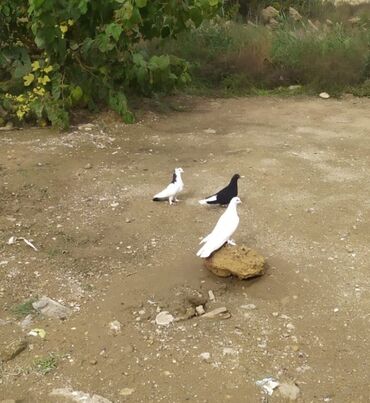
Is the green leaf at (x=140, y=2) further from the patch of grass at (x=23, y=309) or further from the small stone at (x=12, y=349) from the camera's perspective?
the small stone at (x=12, y=349)

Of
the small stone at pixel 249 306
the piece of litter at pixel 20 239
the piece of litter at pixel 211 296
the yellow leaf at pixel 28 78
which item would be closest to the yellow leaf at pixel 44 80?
the yellow leaf at pixel 28 78

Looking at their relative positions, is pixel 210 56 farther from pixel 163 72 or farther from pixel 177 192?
pixel 177 192

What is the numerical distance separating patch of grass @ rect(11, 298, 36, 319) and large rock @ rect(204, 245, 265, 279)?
1.24 metres

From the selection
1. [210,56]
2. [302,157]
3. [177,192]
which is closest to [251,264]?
[177,192]

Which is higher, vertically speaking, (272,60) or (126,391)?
(272,60)

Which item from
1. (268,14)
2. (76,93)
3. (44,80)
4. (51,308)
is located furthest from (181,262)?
(268,14)

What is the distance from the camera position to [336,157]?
21.6ft

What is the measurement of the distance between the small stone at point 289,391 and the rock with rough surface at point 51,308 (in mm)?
1460

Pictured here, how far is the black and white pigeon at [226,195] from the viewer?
508 cm

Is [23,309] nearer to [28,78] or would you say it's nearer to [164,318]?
[164,318]

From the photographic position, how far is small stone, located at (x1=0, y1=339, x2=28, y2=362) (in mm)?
3488

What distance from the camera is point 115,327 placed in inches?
148

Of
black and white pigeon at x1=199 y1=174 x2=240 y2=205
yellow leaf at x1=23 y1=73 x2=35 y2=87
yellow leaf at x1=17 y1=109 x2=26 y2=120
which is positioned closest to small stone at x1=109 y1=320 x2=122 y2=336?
black and white pigeon at x1=199 y1=174 x2=240 y2=205

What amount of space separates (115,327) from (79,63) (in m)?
4.36
